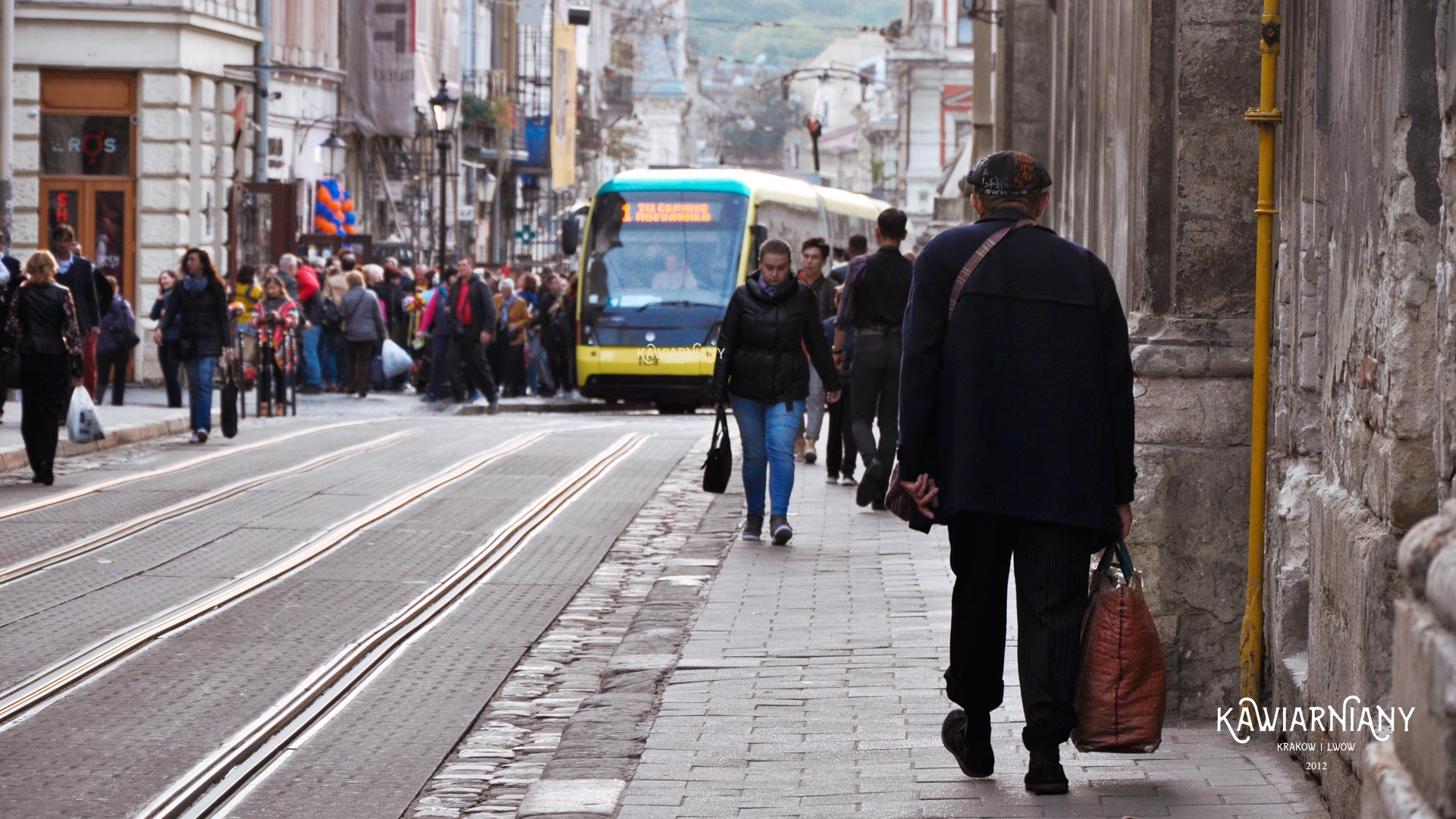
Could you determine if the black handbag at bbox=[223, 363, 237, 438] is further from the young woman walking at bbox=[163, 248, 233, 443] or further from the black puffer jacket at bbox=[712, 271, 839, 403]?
the black puffer jacket at bbox=[712, 271, 839, 403]

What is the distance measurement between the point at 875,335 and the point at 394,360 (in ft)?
52.1

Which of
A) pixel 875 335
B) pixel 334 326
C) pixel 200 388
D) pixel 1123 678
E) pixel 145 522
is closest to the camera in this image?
pixel 1123 678

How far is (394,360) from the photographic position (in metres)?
29.1

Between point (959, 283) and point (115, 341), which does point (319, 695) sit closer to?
point (959, 283)

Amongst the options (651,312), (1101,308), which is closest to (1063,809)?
(1101,308)

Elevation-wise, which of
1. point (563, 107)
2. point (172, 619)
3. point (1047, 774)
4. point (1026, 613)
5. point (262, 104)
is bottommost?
point (172, 619)

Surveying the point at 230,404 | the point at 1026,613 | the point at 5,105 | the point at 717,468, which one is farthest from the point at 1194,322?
the point at 5,105

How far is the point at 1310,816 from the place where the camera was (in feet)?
18.6

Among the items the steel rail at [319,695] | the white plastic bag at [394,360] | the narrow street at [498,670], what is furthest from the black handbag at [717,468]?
the white plastic bag at [394,360]

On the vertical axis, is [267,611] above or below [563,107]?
below

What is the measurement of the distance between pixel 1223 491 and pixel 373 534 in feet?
22.5

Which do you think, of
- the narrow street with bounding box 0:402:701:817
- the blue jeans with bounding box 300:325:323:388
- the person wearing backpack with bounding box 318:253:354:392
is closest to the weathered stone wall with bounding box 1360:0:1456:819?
the narrow street with bounding box 0:402:701:817

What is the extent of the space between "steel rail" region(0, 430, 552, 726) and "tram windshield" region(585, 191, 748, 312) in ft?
48.1

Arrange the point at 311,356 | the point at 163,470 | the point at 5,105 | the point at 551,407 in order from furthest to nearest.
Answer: the point at 551,407, the point at 311,356, the point at 5,105, the point at 163,470
